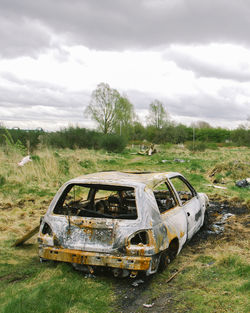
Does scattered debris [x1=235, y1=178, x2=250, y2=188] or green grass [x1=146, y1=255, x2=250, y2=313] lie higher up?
green grass [x1=146, y1=255, x2=250, y2=313]

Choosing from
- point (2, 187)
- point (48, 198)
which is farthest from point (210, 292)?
point (2, 187)

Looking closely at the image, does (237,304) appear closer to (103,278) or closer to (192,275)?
(192,275)

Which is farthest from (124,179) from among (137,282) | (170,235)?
(137,282)

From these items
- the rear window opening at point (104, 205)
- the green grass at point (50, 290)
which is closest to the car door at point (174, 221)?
the rear window opening at point (104, 205)

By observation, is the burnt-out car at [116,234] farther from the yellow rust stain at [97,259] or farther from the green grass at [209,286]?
the green grass at [209,286]

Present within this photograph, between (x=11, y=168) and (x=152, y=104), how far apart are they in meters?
55.2

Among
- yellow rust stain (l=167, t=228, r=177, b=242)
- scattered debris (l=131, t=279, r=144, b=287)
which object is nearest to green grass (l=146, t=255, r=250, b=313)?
scattered debris (l=131, t=279, r=144, b=287)

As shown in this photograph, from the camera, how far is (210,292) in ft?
12.3

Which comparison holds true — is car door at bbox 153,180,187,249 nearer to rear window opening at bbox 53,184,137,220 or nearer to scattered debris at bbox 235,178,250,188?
rear window opening at bbox 53,184,137,220

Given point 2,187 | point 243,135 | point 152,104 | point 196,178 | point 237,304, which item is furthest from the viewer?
point 152,104

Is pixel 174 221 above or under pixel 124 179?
under

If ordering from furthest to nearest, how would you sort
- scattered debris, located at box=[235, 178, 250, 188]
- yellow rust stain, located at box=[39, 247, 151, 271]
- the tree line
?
the tree line < scattered debris, located at box=[235, 178, 250, 188] < yellow rust stain, located at box=[39, 247, 151, 271]

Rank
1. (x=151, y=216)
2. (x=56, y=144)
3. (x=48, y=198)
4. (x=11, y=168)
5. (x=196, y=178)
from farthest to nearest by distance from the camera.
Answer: (x=56, y=144), (x=196, y=178), (x=11, y=168), (x=48, y=198), (x=151, y=216)

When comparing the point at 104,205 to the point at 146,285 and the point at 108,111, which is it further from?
the point at 108,111
